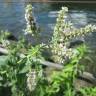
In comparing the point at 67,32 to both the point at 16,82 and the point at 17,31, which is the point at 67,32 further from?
the point at 17,31

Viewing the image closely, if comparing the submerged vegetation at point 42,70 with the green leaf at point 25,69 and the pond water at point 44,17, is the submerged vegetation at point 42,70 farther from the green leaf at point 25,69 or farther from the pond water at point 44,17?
the pond water at point 44,17

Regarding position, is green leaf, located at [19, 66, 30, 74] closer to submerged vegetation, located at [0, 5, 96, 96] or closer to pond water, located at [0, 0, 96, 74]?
submerged vegetation, located at [0, 5, 96, 96]

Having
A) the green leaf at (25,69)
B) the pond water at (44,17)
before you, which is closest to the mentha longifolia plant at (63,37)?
the green leaf at (25,69)

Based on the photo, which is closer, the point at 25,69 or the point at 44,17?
the point at 25,69

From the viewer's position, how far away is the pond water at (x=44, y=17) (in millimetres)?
12724

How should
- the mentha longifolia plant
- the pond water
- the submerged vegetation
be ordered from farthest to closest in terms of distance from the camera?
the pond water
the mentha longifolia plant
the submerged vegetation

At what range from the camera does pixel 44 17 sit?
1532 cm

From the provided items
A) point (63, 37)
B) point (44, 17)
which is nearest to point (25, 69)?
point (63, 37)

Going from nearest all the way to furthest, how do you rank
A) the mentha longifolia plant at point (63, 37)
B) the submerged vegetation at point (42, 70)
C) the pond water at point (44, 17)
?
the submerged vegetation at point (42, 70), the mentha longifolia plant at point (63, 37), the pond water at point (44, 17)

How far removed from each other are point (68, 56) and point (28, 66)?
0.29m

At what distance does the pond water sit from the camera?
1272cm

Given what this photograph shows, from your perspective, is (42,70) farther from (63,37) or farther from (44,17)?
(44,17)

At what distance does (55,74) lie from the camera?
3020mm

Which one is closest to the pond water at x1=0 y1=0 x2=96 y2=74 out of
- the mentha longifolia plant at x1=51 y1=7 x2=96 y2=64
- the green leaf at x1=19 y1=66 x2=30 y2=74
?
the mentha longifolia plant at x1=51 y1=7 x2=96 y2=64
